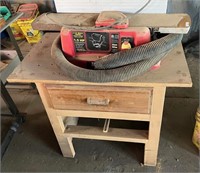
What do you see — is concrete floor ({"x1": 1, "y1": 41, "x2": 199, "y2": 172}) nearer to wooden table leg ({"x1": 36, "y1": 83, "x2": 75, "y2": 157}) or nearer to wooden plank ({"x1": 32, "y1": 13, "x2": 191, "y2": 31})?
wooden table leg ({"x1": 36, "y1": 83, "x2": 75, "y2": 157})

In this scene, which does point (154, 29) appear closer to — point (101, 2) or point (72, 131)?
point (101, 2)

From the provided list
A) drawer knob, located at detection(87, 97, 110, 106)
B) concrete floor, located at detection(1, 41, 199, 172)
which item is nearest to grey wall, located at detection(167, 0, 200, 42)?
concrete floor, located at detection(1, 41, 199, 172)

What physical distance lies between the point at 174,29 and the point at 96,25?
258mm

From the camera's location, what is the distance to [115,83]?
2.59ft

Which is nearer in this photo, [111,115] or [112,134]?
[111,115]

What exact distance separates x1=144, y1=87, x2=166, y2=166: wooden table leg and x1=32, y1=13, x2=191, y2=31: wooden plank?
0.24 metres

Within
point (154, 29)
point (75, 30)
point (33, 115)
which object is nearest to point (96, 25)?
point (75, 30)

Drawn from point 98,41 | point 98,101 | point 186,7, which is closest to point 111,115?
point 98,101

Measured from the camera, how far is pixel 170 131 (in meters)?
1.39

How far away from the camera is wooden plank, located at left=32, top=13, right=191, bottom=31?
717mm

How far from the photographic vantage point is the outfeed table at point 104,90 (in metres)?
0.79

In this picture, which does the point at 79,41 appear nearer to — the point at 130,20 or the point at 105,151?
the point at 130,20

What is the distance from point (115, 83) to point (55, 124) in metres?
0.45

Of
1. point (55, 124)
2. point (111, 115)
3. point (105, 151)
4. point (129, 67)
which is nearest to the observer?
point (129, 67)
